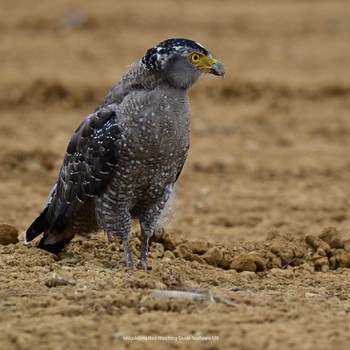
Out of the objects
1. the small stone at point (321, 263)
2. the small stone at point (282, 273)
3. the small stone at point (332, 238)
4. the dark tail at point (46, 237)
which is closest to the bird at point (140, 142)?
the dark tail at point (46, 237)

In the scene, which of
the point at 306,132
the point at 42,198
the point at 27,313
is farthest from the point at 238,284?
the point at 306,132

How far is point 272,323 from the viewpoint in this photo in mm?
5578

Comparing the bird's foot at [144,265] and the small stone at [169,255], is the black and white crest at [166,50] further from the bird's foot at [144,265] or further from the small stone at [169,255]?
the small stone at [169,255]

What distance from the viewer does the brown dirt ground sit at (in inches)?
220

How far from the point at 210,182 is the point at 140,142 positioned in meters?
5.85

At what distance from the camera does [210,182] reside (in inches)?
507

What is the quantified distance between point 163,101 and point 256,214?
4.27 meters

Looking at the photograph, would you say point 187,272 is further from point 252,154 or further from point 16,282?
point 252,154

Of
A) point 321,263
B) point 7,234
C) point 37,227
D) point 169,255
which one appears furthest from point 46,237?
point 321,263

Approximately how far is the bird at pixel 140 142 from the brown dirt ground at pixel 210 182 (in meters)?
0.43

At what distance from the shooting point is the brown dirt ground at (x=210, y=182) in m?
5.58

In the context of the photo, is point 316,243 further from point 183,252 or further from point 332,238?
point 183,252

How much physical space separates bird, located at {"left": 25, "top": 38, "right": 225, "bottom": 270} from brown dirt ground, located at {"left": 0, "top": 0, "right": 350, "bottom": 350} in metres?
0.43

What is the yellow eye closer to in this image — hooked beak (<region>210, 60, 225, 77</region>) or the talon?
hooked beak (<region>210, 60, 225, 77</region>)
